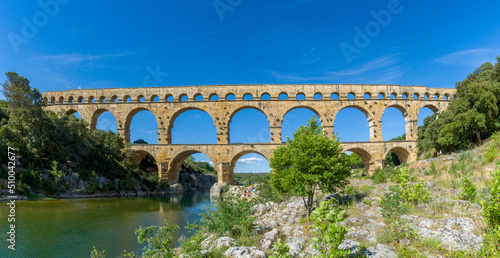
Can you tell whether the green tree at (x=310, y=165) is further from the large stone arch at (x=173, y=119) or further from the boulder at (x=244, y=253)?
the large stone arch at (x=173, y=119)

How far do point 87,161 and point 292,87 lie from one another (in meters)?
20.4

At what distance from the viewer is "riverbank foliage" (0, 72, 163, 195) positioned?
55.6 ft

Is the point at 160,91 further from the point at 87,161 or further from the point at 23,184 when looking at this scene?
the point at 23,184

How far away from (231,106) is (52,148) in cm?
1533

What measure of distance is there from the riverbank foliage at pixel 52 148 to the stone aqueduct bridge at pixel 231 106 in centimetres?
247

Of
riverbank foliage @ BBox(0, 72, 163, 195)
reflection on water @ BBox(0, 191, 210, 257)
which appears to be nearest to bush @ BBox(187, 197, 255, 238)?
reflection on water @ BBox(0, 191, 210, 257)

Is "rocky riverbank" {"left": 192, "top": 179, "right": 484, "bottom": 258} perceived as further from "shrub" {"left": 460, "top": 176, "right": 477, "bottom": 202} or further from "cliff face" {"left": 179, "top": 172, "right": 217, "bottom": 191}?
"cliff face" {"left": 179, "top": 172, "right": 217, "bottom": 191}

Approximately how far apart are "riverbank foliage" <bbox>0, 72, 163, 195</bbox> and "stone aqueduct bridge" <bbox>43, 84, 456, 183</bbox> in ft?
8.11

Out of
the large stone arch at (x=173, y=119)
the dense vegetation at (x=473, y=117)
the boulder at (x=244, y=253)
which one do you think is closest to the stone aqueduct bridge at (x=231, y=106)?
the large stone arch at (x=173, y=119)

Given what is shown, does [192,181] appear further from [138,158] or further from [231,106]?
[231,106]

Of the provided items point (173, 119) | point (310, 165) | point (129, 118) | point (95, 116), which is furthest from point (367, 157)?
point (95, 116)

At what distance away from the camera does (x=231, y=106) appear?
81.1 ft

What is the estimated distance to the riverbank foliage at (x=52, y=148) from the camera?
16.9m

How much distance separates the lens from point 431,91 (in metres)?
26.5
